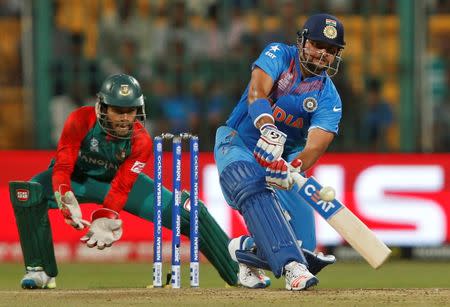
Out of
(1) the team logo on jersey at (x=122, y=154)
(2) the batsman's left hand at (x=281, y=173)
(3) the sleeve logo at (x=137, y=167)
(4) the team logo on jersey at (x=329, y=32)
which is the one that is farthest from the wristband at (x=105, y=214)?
(4) the team logo on jersey at (x=329, y=32)

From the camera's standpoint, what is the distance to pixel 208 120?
12.9 metres

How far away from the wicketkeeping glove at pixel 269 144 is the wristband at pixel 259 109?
0.40 ft

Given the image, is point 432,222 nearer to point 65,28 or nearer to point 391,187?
point 391,187

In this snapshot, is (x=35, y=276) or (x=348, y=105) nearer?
(x=35, y=276)

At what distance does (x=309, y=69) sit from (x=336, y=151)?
501 centimetres

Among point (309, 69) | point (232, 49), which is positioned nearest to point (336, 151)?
point (232, 49)

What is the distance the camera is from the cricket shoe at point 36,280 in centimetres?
805

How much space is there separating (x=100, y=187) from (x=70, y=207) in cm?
59

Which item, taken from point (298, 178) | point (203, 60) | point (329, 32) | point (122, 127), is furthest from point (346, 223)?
point (203, 60)

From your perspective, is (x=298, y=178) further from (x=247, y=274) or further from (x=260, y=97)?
(x=247, y=274)

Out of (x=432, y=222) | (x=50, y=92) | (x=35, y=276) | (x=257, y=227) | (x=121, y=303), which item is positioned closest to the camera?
(x=121, y=303)

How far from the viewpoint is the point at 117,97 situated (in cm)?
793

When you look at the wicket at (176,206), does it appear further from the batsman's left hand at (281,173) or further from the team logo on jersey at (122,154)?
the batsman's left hand at (281,173)

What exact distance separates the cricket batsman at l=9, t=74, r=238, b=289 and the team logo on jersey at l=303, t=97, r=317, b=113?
41.9 inches
